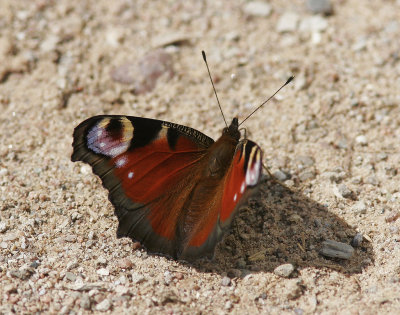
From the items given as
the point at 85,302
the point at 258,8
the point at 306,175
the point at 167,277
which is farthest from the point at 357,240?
the point at 258,8

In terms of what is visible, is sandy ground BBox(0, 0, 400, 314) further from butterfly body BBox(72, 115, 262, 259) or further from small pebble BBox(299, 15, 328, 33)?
butterfly body BBox(72, 115, 262, 259)

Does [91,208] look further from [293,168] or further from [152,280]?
[293,168]

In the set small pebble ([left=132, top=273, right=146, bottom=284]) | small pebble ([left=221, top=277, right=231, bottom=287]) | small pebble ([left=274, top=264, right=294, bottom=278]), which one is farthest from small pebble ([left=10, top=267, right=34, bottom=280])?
small pebble ([left=274, top=264, right=294, bottom=278])

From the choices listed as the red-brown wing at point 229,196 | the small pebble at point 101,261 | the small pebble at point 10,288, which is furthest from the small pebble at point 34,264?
the red-brown wing at point 229,196

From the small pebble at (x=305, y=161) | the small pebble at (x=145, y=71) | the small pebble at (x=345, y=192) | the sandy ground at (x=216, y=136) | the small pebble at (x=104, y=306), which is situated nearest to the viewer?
the small pebble at (x=104, y=306)

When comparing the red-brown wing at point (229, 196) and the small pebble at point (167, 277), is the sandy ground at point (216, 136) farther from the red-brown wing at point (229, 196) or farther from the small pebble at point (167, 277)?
the red-brown wing at point (229, 196)

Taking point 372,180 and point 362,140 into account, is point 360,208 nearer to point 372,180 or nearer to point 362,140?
point 372,180
